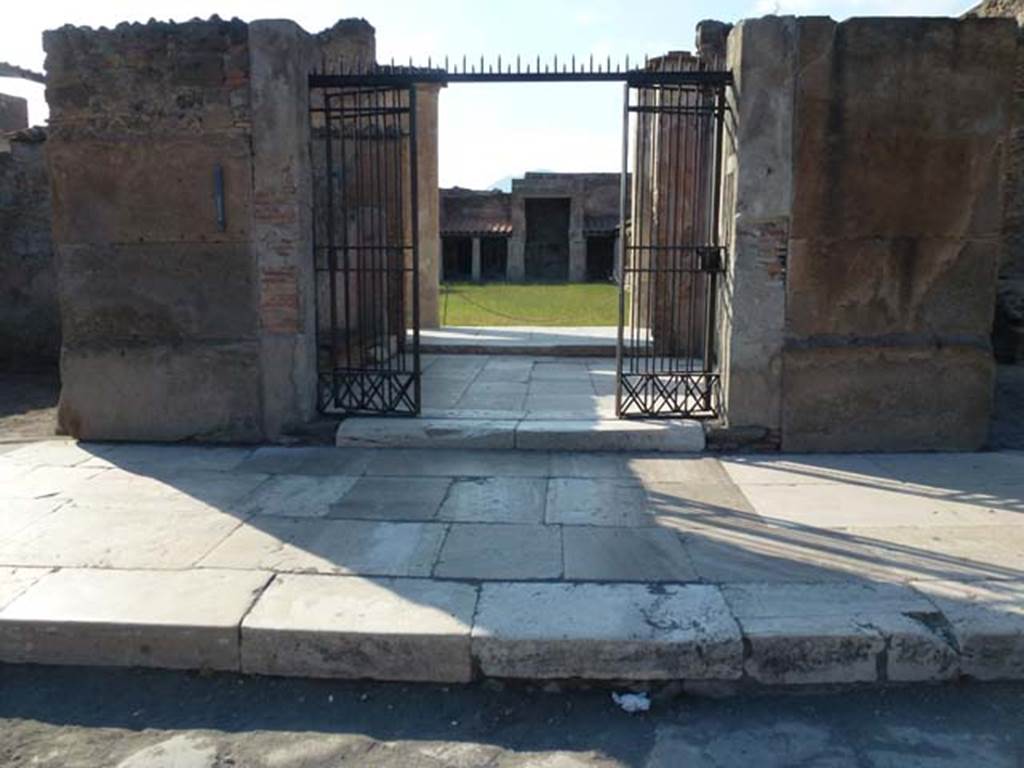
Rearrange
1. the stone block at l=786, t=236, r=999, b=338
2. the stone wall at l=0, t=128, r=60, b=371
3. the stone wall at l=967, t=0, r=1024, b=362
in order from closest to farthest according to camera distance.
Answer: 1. the stone block at l=786, t=236, r=999, b=338
2. the stone wall at l=967, t=0, r=1024, b=362
3. the stone wall at l=0, t=128, r=60, b=371

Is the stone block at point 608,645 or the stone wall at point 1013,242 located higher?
the stone wall at point 1013,242

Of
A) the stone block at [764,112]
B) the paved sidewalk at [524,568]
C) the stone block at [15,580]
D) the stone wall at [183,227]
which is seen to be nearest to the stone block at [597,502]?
the paved sidewalk at [524,568]

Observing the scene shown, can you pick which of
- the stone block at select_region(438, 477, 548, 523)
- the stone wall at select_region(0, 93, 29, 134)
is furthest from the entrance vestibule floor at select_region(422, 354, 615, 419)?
the stone wall at select_region(0, 93, 29, 134)

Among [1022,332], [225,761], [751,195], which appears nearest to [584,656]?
[225,761]

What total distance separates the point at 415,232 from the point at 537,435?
5.96 ft

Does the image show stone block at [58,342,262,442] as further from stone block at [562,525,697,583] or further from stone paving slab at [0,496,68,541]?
stone block at [562,525,697,583]

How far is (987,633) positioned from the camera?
3.39 m

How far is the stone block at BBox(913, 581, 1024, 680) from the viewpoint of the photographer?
3383 mm

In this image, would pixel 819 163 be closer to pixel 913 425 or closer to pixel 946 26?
pixel 946 26

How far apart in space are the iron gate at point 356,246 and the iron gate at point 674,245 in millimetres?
1864

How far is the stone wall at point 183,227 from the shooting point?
618 cm

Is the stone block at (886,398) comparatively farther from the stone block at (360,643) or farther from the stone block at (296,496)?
the stone block at (360,643)

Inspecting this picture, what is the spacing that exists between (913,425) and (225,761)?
536 cm

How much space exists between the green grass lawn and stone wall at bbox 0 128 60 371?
6478 millimetres
